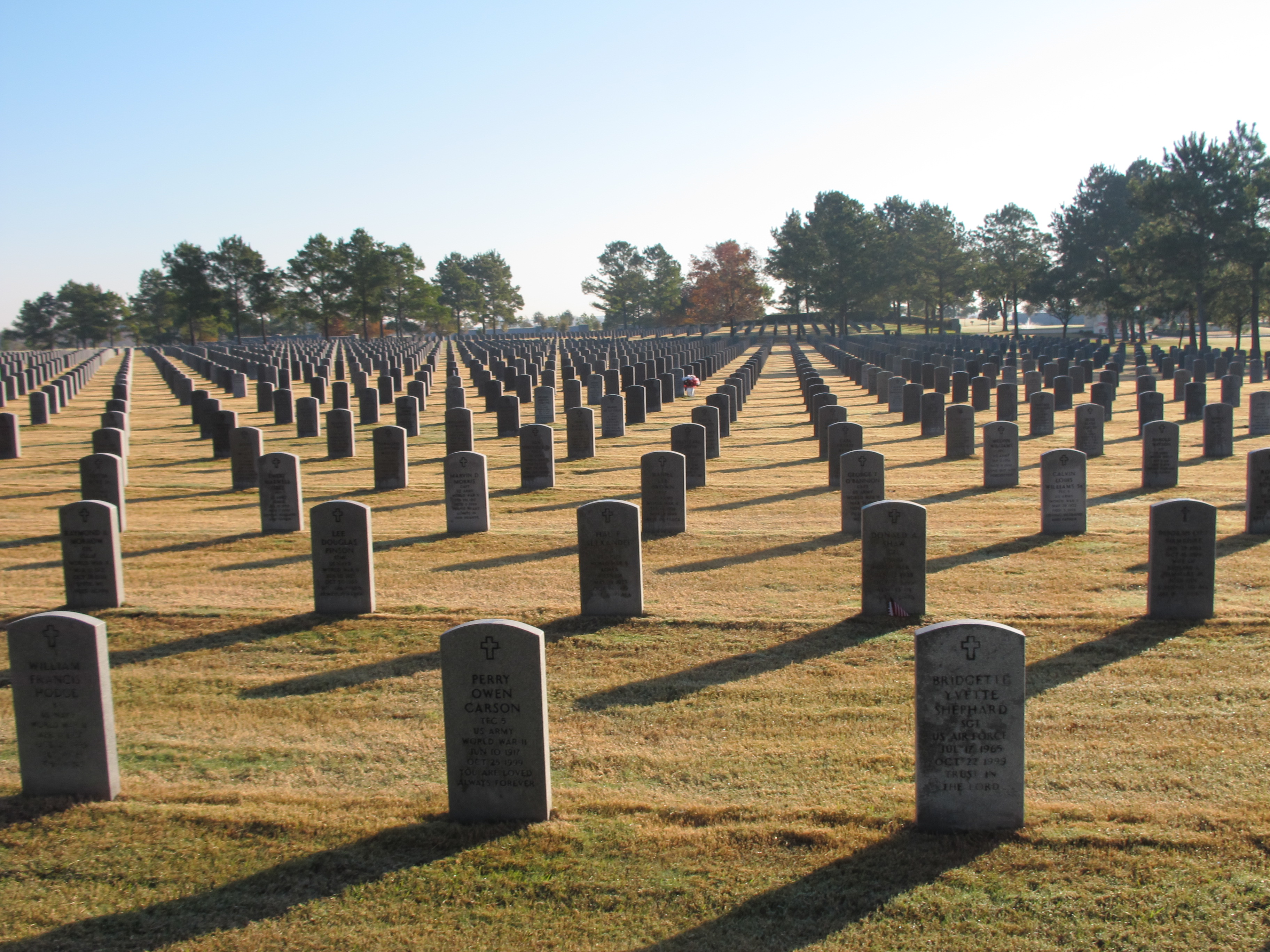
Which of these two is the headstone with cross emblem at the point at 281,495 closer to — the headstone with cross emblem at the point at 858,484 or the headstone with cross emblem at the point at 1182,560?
the headstone with cross emblem at the point at 858,484

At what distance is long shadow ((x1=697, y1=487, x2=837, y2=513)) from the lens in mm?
14461

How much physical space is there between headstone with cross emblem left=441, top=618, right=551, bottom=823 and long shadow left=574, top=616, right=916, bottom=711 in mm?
1607

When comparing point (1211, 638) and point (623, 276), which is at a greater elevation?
point (623, 276)

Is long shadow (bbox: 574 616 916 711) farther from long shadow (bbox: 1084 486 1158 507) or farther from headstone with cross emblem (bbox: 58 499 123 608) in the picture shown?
long shadow (bbox: 1084 486 1158 507)

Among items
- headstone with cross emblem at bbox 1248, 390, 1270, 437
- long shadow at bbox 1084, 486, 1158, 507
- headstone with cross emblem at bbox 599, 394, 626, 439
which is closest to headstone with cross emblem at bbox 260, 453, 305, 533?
headstone with cross emblem at bbox 599, 394, 626, 439

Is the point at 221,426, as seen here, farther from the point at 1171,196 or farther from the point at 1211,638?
the point at 1171,196

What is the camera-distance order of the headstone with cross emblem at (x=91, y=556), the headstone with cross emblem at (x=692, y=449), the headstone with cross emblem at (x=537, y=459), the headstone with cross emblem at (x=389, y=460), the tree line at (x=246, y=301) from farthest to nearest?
the tree line at (x=246, y=301), the headstone with cross emblem at (x=389, y=460), the headstone with cross emblem at (x=537, y=459), the headstone with cross emblem at (x=692, y=449), the headstone with cross emblem at (x=91, y=556)

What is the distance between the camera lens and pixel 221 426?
20359 mm

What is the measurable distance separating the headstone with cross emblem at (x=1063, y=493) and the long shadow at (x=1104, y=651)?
11.0 feet

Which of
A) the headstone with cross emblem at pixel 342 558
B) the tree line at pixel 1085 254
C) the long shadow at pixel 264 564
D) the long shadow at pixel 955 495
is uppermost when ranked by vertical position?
the tree line at pixel 1085 254

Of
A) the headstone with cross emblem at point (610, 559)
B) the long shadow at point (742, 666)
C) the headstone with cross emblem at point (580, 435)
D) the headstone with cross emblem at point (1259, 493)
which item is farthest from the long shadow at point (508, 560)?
the headstone with cross emblem at point (1259, 493)

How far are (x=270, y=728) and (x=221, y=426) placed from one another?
48.5ft

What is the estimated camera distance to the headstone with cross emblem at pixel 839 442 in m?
15.4

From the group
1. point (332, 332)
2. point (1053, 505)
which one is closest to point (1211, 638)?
point (1053, 505)
